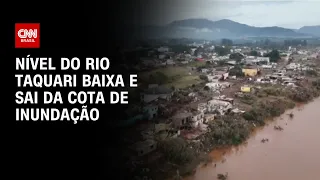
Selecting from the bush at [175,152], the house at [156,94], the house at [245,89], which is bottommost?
the bush at [175,152]

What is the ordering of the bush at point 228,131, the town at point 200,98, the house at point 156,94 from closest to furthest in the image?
the town at point 200,98 < the house at point 156,94 < the bush at point 228,131

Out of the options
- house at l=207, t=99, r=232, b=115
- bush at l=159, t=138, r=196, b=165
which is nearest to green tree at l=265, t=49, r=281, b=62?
house at l=207, t=99, r=232, b=115

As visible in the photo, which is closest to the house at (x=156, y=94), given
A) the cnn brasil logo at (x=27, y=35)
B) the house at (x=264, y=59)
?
the cnn brasil logo at (x=27, y=35)

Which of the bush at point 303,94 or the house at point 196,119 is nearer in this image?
the house at point 196,119

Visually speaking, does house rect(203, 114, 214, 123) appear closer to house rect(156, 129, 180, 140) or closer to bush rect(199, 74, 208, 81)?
house rect(156, 129, 180, 140)

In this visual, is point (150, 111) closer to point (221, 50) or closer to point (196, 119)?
point (196, 119)

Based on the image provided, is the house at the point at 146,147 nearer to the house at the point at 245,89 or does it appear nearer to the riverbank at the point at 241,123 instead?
the riverbank at the point at 241,123

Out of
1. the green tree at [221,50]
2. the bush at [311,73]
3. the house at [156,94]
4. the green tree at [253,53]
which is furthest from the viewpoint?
the green tree at [253,53]
